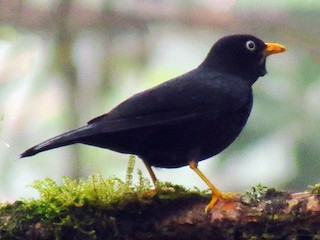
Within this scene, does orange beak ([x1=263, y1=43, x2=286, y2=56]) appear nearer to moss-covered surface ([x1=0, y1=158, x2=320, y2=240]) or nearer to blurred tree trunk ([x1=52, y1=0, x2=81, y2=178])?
moss-covered surface ([x1=0, y1=158, x2=320, y2=240])

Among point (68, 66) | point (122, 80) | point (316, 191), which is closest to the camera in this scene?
point (316, 191)

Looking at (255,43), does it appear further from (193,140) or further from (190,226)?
(190,226)

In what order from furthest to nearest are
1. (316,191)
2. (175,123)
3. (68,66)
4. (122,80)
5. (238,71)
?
(122,80) < (68,66) < (238,71) < (175,123) < (316,191)

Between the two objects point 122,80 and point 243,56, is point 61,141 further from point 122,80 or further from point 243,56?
point 122,80

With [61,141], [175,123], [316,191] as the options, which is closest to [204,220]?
[316,191]

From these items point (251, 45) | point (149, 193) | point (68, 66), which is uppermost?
point (68, 66)

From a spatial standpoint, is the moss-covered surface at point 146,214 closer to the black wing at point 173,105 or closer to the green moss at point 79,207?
the green moss at point 79,207
